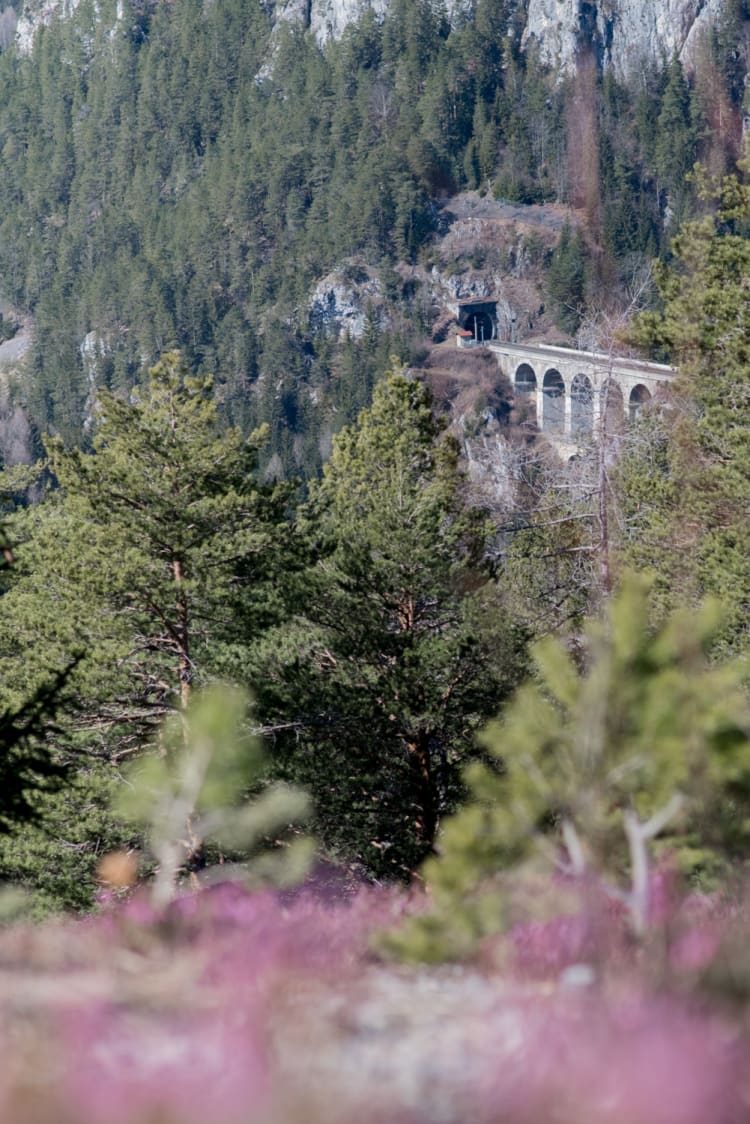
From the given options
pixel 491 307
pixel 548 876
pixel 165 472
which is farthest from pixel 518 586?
pixel 491 307

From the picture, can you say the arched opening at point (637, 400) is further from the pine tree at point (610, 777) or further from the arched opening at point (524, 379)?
the arched opening at point (524, 379)

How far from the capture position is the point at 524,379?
66.8 metres

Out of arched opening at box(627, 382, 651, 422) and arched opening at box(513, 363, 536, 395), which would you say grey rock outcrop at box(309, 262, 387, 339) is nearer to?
arched opening at box(513, 363, 536, 395)

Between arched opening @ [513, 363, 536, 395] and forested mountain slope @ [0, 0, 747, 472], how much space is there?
9.79 m

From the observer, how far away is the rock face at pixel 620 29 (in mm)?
79375

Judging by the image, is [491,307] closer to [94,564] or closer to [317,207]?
[317,207]

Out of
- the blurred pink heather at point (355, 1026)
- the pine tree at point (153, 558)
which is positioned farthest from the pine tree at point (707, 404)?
the blurred pink heather at point (355, 1026)

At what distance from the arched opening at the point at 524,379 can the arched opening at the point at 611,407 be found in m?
51.1

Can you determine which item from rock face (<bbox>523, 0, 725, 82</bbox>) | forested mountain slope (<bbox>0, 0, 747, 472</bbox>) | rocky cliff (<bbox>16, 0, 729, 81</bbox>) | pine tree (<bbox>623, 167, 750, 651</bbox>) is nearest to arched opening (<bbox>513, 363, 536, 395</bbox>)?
forested mountain slope (<bbox>0, 0, 747, 472</bbox>)

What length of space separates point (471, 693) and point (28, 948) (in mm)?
8394

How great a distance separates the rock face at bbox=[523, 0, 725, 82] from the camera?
79.4m

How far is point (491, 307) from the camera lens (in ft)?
281

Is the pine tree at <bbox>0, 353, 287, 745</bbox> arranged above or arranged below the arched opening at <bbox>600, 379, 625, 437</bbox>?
below

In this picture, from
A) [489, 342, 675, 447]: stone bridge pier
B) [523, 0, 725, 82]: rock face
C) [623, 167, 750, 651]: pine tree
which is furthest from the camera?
[523, 0, 725, 82]: rock face
